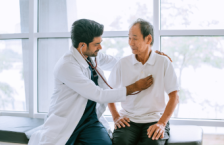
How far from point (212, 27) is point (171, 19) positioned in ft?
1.43

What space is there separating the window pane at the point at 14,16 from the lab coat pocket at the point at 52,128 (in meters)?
1.44

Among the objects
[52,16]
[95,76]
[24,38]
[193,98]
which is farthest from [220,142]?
[24,38]

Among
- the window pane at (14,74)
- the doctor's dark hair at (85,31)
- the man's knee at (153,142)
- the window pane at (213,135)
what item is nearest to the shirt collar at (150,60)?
the doctor's dark hair at (85,31)

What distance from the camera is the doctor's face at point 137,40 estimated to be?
174 cm

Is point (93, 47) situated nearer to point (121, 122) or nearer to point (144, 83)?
point (144, 83)

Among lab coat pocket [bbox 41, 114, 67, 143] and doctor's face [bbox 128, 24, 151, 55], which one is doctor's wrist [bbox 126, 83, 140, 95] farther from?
lab coat pocket [bbox 41, 114, 67, 143]

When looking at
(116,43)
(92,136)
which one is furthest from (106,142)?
(116,43)

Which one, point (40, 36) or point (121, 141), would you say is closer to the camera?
point (121, 141)

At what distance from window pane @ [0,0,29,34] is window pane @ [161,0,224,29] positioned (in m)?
1.68

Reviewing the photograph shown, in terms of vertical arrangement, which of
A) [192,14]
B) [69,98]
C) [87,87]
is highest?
[192,14]

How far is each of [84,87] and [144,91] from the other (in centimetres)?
52

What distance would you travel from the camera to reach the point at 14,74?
2.74 meters

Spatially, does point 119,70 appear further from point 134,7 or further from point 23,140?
point 23,140

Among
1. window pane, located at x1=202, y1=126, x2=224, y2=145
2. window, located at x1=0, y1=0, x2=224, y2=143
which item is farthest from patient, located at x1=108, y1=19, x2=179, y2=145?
window pane, located at x1=202, y1=126, x2=224, y2=145
